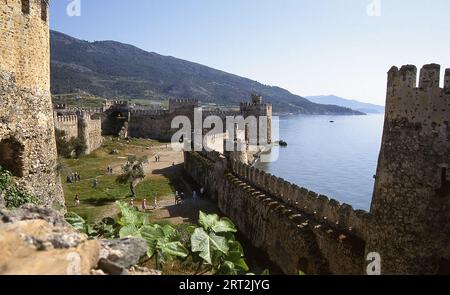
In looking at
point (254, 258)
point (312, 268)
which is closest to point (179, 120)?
point (254, 258)

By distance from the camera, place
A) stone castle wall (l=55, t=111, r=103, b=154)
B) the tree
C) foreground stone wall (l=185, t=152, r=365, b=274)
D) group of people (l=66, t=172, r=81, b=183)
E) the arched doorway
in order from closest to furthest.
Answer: the arched doorway → foreground stone wall (l=185, t=152, r=365, b=274) → the tree → group of people (l=66, t=172, r=81, b=183) → stone castle wall (l=55, t=111, r=103, b=154)

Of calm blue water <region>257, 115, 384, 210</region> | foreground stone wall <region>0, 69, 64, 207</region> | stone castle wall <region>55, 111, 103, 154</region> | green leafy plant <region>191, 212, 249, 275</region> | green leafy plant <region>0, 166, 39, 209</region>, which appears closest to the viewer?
green leafy plant <region>191, 212, 249, 275</region>

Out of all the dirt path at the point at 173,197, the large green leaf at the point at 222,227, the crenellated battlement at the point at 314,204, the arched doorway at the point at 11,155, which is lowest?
the dirt path at the point at 173,197

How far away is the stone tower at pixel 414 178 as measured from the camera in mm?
10047

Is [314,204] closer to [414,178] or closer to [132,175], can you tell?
[414,178]

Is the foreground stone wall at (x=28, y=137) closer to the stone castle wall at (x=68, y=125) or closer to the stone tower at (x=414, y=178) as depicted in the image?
the stone tower at (x=414, y=178)

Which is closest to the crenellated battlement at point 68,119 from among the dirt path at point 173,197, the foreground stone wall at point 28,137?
the dirt path at point 173,197

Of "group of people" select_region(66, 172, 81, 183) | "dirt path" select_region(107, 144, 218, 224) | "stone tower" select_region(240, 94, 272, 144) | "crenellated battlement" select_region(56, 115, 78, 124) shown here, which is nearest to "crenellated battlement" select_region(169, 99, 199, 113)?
"stone tower" select_region(240, 94, 272, 144)

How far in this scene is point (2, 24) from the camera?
1091cm

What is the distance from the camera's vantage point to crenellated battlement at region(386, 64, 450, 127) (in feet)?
33.1

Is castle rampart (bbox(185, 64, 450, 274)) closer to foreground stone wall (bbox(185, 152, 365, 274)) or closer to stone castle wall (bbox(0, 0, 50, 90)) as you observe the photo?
foreground stone wall (bbox(185, 152, 365, 274))

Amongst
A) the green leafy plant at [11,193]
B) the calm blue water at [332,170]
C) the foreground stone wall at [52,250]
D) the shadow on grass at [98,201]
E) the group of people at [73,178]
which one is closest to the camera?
the foreground stone wall at [52,250]

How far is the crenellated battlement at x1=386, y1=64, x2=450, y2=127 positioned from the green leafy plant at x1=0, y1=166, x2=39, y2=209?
9002 mm

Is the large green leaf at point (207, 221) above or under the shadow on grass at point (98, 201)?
above
